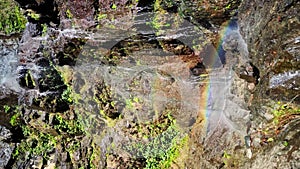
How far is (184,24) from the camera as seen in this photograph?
363cm

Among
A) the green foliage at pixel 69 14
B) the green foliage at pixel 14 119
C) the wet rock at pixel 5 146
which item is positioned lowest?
the wet rock at pixel 5 146

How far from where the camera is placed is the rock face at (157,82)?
2.73 metres

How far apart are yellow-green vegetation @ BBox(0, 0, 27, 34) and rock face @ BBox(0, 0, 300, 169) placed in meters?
0.30

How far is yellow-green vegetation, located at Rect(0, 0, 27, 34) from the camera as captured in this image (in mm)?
5184

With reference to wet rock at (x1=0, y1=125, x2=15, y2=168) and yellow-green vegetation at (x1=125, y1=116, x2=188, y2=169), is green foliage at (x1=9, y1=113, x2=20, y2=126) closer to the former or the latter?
wet rock at (x1=0, y1=125, x2=15, y2=168)

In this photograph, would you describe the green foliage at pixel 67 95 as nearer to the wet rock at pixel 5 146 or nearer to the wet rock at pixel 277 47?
the wet rock at pixel 5 146

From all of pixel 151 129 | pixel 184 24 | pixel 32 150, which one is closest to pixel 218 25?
pixel 184 24

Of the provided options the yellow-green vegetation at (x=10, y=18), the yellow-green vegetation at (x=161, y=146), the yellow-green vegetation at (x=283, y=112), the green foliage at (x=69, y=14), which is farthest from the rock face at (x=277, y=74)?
the yellow-green vegetation at (x=10, y=18)

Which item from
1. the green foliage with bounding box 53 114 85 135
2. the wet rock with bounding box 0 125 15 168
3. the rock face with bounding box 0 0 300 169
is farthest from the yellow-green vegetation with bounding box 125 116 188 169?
the wet rock with bounding box 0 125 15 168

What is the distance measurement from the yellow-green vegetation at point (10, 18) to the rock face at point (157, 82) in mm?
298

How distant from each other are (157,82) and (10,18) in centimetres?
300

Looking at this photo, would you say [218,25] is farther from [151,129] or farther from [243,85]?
[151,129]

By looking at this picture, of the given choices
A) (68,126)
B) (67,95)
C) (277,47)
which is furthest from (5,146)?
(277,47)

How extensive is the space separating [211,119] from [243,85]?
64 cm
